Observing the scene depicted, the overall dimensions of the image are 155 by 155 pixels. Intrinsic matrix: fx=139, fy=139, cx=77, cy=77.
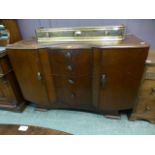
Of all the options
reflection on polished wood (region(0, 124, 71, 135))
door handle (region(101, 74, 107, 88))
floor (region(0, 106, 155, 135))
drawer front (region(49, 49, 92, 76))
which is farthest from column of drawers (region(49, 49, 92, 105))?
reflection on polished wood (region(0, 124, 71, 135))

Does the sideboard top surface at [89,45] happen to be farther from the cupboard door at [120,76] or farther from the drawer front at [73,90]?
the drawer front at [73,90]

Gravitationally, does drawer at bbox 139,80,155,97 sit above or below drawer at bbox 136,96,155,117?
above

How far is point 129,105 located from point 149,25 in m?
0.95

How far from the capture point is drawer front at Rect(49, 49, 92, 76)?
50.5 inches

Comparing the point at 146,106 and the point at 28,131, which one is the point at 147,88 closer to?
the point at 146,106

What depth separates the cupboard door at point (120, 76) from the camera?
120 centimetres

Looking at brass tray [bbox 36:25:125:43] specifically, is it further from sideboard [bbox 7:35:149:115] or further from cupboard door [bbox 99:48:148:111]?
cupboard door [bbox 99:48:148:111]

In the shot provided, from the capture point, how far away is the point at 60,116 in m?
1.80

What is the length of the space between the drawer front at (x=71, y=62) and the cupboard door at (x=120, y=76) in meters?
0.14

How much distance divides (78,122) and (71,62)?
0.78 metres

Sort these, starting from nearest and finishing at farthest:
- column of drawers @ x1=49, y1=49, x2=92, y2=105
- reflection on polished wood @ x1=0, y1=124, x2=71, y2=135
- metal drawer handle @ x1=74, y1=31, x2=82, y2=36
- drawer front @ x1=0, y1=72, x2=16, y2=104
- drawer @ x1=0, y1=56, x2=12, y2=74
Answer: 1. reflection on polished wood @ x1=0, y1=124, x2=71, y2=135
2. column of drawers @ x1=49, y1=49, x2=92, y2=105
3. metal drawer handle @ x1=74, y1=31, x2=82, y2=36
4. drawer @ x1=0, y1=56, x2=12, y2=74
5. drawer front @ x1=0, y1=72, x2=16, y2=104

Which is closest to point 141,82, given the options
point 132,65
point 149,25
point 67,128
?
point 132,65

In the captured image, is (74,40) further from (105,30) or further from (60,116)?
(60,116)

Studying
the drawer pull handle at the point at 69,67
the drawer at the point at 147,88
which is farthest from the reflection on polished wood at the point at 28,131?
the drawer at the point at 147,88
